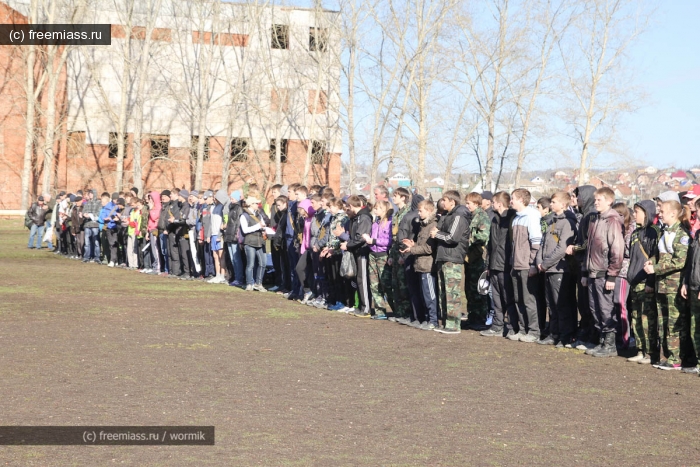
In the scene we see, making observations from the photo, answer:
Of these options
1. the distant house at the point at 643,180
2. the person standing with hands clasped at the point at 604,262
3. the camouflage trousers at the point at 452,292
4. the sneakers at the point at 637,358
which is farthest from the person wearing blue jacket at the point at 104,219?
the distant house at the point at 643,180

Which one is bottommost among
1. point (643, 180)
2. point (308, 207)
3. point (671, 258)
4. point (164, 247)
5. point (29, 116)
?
point (164, 247)

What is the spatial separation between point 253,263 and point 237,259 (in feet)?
3.44

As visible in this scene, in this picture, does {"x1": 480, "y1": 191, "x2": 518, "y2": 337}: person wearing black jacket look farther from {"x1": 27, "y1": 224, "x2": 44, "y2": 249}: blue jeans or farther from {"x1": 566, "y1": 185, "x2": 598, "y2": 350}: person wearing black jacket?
{"x1": 27, "y1": 224, "x2": 44, "y2": 249}: blue jeans

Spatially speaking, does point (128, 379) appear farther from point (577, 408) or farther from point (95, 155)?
point (95, 155)

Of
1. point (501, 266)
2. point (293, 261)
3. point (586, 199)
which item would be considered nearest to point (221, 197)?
point (293, 261)

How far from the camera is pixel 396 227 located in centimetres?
1482

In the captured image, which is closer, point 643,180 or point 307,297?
point 307,297

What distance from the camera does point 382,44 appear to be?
44594 mm

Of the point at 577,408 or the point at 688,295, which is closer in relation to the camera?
the point at 577,408

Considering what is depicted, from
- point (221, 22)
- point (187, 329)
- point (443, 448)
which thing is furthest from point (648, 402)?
point (221, 22)

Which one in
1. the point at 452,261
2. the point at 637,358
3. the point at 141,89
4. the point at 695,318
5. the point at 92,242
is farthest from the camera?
the point at 141,89

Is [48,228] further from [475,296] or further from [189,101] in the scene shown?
[475,296]

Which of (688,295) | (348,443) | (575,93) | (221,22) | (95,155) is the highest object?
(221,22)

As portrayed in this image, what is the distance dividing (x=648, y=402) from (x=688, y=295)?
7.02ft
